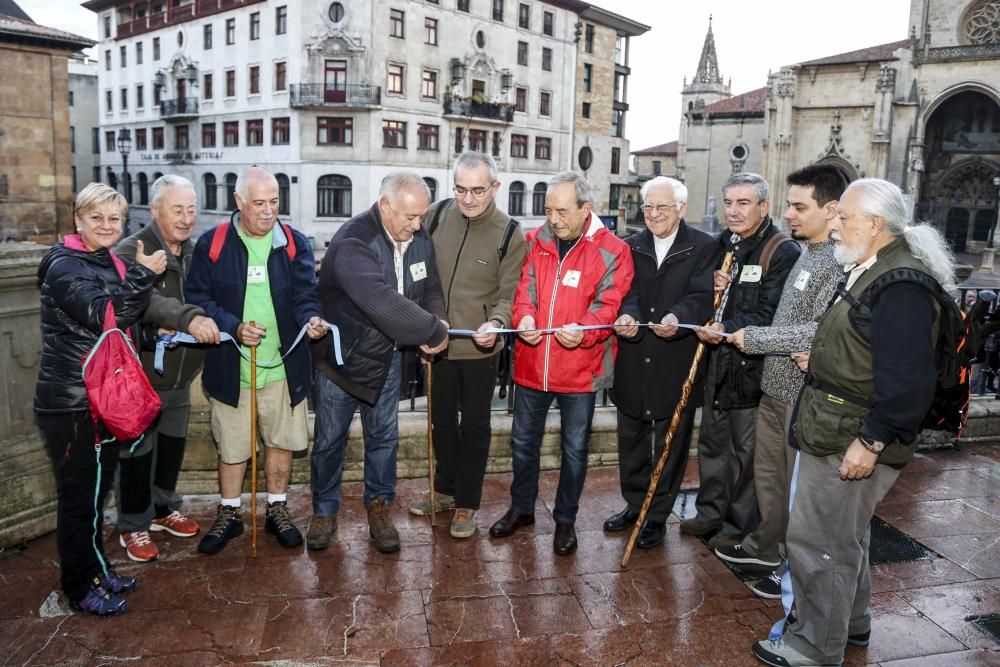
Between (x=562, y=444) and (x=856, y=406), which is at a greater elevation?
(x=856, y=406)

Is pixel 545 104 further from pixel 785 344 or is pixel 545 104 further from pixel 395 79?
pixel 785 344

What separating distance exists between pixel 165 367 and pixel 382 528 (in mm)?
1498

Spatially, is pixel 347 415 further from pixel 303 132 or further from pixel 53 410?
pixel 303 132

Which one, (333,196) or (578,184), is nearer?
(578,184)

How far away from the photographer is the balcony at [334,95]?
3400cm

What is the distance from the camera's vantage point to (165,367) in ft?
13.5

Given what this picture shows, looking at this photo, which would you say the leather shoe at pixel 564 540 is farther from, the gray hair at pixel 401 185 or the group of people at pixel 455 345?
the gray hair at pixel 401 185

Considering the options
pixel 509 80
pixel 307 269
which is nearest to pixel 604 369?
pixel 307 269

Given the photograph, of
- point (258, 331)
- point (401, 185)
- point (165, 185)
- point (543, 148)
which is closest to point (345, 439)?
point (258, 331)

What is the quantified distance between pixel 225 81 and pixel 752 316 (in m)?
39.3

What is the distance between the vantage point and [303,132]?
3444 centimetres

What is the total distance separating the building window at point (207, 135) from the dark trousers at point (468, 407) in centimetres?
3883

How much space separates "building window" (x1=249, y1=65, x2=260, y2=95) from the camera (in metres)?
36.2

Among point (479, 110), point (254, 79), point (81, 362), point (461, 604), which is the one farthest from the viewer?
point (479, 110)
